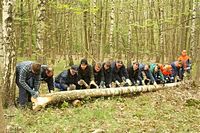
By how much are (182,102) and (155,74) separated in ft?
10.7

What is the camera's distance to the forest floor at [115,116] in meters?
7.98

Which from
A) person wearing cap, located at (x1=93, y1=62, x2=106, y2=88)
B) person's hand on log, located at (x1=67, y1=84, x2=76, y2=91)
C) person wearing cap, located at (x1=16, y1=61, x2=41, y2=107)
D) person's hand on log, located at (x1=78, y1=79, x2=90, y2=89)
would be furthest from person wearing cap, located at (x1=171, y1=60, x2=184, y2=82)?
person wearing cap, located at (x1=16, y1=61, x2=41, y2=107)

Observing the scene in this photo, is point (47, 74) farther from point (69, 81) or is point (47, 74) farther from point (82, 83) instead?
point (82, 83)

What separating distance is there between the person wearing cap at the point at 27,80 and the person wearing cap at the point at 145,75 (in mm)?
5276

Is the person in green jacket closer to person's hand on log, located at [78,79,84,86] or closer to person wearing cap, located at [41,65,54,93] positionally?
person's hand on log, located at [78,79,84,86]

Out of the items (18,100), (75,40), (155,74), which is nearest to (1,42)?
(18,100)

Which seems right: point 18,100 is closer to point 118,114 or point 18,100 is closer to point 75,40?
point 118,114

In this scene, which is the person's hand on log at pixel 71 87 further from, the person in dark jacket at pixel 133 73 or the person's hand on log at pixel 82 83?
the person in dark jacket at pixel 133 73

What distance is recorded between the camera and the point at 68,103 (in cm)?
1045

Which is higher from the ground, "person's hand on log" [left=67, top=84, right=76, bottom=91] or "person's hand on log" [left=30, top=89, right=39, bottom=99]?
"person's hand on log" [left=30, top=89, right=39, bottom=99]

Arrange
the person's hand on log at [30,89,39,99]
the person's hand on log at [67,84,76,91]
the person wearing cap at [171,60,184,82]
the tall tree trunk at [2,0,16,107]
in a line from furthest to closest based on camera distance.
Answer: the person wearing cap at [171,60,184,82] → the person's hand on log at [67,84,76,91] → the person's hand on log at [30,89,39,99] → the tall tree trunk at [2,0,16,107]

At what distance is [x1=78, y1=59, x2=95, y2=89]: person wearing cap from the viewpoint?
11242 millimetres

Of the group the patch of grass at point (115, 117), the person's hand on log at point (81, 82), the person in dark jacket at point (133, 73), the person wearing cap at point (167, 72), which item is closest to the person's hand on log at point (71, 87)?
the person's hand on log at point (81, 82)

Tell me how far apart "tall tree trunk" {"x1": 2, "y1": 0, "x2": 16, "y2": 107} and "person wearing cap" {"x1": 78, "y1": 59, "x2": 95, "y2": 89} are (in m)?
2.68
